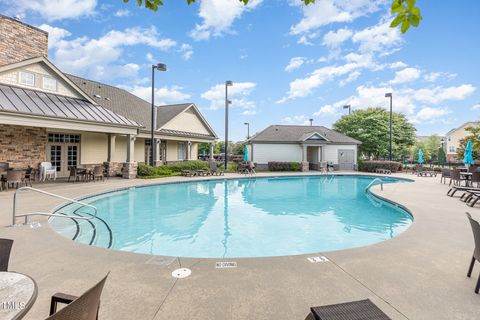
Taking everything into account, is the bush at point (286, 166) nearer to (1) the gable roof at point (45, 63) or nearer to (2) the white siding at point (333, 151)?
(2) the white siding at point (333, 151)

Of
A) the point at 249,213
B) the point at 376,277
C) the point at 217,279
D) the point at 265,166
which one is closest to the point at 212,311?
the point at 217,279

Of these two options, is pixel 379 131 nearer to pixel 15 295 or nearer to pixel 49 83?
pixel 49 83

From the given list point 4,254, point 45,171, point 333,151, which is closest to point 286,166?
point 333,151

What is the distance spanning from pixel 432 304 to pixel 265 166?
86.1ft

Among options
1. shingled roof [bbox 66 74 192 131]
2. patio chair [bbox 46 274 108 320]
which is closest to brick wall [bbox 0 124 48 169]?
shingled roof [bbox 66 74 192 131]

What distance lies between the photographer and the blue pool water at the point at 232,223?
21.8 feet

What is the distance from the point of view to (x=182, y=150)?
27688 mm

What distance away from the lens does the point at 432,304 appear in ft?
10.2

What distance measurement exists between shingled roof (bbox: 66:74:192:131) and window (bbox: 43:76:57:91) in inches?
181

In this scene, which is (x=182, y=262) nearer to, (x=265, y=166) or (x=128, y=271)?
(x=128, y=271)

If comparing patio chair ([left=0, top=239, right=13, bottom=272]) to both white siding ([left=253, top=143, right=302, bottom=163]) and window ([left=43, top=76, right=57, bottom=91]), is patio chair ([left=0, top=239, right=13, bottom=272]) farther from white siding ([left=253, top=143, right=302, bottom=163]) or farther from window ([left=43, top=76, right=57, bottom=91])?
white siding ([left=253, top=143, right=302, bottom=163])

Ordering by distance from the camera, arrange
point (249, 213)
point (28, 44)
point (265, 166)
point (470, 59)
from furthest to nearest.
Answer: point (265, 166) < point (470, 59) < point (28, 44) < point (249, 213)

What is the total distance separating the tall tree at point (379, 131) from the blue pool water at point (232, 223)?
2373cm

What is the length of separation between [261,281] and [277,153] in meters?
26.6
